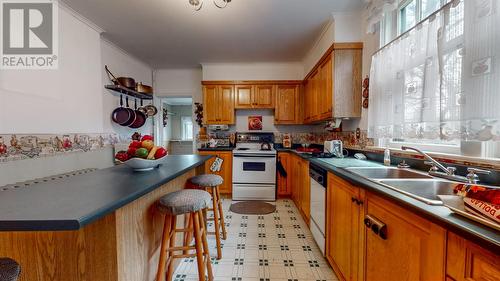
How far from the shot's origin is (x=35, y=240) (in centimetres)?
105

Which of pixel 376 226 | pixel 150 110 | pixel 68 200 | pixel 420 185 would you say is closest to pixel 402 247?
pixel 376 226

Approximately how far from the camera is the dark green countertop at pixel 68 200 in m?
0.64

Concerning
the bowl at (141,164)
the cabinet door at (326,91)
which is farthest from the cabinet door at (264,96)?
the bowl at (141,164)

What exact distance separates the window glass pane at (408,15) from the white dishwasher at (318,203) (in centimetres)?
142

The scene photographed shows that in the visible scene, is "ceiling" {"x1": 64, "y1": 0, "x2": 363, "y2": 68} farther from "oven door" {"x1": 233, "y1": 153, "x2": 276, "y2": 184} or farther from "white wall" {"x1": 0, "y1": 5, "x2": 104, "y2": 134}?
"oven door" {"x1": 233, "y1": 153, "x2": 276, "y2": 184}

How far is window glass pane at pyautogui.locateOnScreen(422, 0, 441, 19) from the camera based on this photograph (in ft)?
4.61

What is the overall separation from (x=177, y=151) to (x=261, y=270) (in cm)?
564

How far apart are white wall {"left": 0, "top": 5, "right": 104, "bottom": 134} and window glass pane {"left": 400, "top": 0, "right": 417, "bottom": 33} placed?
3337 millimetres

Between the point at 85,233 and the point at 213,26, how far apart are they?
2.42 metres

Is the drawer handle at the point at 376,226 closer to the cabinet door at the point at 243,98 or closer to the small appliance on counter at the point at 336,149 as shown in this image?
the small appliance on counter at the point at 336,149

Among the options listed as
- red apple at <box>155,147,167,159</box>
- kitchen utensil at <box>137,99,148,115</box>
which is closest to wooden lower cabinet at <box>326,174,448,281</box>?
red apple at <box>155,147,167,159</box>

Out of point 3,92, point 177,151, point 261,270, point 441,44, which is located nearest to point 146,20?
point 3,92

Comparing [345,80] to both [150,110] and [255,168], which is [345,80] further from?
[150,110]

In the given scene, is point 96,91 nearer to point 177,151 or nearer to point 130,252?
point 130,252
